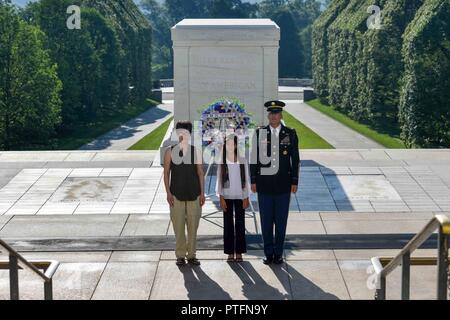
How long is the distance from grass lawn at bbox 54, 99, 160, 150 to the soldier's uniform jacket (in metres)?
20.0

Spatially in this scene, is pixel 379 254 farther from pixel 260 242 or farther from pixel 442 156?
pixel 442 156

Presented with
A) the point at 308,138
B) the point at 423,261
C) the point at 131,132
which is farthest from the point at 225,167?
the point at 131,132

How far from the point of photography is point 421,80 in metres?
24.8

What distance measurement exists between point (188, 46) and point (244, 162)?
6.81 meters

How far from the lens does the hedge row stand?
2478 centimetres

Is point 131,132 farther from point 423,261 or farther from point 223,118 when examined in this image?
point 423,261

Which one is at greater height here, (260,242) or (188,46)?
(188,46)

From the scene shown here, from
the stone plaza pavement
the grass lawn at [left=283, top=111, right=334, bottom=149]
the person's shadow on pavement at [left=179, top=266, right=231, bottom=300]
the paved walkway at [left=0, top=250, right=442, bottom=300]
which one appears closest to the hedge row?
the grass lawn at [left=283, top=111, right=334, bottom=149]

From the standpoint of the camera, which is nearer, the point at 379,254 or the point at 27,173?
the point at 379,254

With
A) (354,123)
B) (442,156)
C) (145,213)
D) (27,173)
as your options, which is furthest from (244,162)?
(354,123)

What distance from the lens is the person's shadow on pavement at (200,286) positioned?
25.3 ft

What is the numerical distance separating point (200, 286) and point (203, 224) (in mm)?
2677

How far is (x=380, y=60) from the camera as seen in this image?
3161 centimetres

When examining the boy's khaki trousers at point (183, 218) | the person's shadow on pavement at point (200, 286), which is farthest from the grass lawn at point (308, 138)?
the person's shadow on pavement at point (200, 286)
